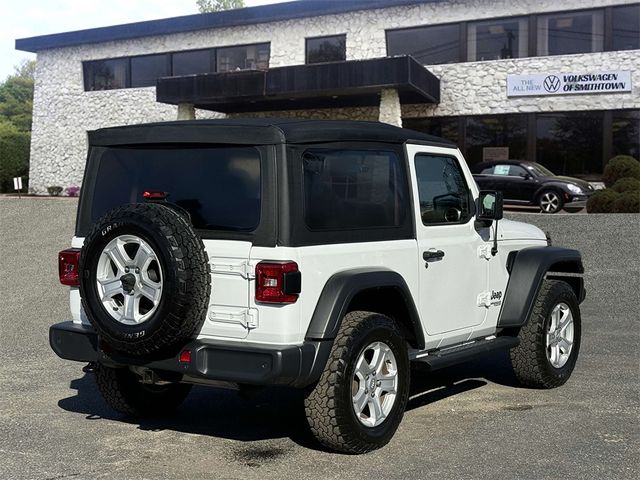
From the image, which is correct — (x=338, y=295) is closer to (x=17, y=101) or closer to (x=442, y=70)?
(x=442, y=70)

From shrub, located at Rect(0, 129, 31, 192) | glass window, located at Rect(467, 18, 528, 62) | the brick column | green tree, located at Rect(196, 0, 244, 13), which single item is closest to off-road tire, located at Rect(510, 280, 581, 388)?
the brick column

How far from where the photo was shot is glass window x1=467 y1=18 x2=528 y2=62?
94.1 ft

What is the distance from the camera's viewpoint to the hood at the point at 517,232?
23.6ft

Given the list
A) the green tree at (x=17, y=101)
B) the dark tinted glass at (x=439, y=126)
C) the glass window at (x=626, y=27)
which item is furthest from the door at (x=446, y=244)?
the green tree at (x=17, y=101)

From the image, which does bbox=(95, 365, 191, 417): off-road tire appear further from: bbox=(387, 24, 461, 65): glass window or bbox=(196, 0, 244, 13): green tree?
bbox=(196, 0, 244, 13): green tree

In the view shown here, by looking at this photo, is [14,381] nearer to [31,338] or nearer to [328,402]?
[31,338]

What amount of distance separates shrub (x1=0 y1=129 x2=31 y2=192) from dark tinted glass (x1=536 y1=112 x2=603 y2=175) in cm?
2367

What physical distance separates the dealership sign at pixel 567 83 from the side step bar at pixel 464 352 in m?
22.2

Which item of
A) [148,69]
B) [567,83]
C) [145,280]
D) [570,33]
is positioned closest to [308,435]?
[145,280]

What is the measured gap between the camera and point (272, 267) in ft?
16.5

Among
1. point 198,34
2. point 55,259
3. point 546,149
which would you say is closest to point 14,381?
point 55,259

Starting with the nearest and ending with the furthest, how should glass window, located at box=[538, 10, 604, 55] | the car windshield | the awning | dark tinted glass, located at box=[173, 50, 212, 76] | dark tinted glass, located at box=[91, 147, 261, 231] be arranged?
dark tinted glass, located at box=[91, 147, 261, 231]
the car windshield
the awning
glass window, located at box=[538, 10, 604, 55]
dark tinted glass, located at box=[173, 50, 212, 76]

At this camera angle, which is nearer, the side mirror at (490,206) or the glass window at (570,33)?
the side mirror at (490,206)

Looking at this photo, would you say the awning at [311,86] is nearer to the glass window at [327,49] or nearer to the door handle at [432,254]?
the glass window at [327,49]
